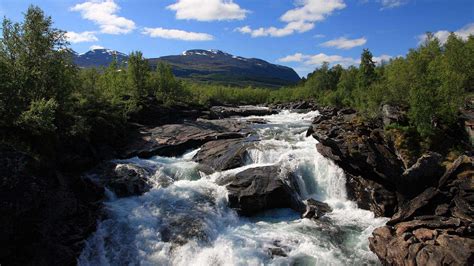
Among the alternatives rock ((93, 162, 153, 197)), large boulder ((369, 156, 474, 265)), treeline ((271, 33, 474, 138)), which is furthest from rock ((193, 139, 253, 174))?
treeline ((271, 33, 474, 138))

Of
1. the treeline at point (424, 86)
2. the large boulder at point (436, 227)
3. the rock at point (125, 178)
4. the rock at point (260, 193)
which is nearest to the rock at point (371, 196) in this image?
the large boulder at point (436, 227)

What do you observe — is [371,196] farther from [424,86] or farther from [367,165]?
[424,86]

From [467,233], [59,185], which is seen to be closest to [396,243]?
[467,233]

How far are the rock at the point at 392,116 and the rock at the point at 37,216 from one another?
36.4 metres

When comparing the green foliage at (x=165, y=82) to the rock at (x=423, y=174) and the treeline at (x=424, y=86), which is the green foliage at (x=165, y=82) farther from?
the rock at (x=423, y=174)

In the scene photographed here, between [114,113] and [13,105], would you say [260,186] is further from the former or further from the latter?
[114,113]

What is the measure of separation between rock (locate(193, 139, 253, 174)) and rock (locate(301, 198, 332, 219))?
31.9 feet

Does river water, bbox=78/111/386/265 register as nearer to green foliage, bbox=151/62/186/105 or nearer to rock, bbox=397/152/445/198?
rock, bbox=397/152/445/198

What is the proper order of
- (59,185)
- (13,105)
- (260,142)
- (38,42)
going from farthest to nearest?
(260,142) < (38,42) < (13,105) < (59,185)

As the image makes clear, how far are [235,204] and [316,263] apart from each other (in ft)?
34.3

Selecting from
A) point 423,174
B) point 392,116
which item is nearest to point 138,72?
point 392,116

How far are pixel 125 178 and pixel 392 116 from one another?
113 feet

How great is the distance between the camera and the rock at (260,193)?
34.0 m

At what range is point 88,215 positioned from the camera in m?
30.1
